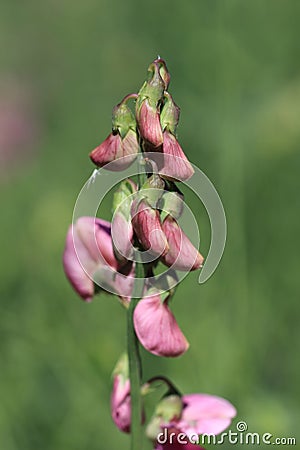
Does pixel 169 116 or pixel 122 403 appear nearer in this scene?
pixel 169 116

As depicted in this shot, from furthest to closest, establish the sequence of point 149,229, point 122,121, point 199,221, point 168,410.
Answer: point 199,221, point 168,410, point 122,121, point 149,229

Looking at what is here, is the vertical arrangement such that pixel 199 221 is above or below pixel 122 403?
above

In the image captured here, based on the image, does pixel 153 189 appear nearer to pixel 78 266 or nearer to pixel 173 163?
pixel 173 163

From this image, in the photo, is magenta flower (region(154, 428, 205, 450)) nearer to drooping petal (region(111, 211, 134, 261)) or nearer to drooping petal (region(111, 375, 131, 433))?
drooping petal (region(111, 375, 131, 433))

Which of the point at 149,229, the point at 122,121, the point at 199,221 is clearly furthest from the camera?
the point at 199,221

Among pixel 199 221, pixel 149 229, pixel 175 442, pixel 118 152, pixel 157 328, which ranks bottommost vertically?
pixel 175 442

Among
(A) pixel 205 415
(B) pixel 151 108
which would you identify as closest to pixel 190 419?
(A) pixel 205 415

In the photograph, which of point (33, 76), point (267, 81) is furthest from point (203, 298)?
point (33, 76)
